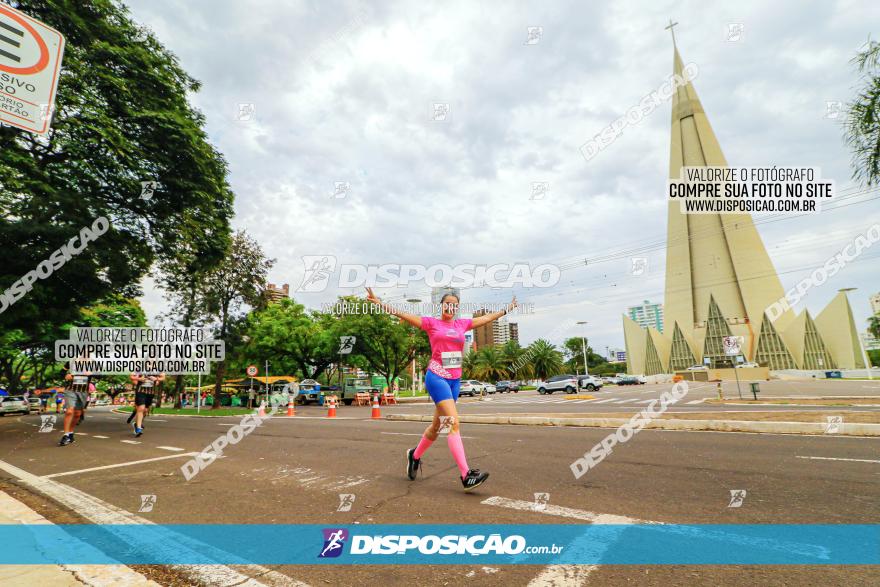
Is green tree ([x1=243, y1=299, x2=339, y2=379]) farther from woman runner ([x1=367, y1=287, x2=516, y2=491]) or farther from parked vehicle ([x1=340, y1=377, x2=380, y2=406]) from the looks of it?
woman runner ([x1=367, y1=287, x2=516, y2=491])

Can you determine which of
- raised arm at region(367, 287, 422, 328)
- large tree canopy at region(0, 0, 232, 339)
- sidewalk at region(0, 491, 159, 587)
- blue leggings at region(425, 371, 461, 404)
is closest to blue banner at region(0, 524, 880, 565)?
sidewalk at region(0, 491, 159, 587)

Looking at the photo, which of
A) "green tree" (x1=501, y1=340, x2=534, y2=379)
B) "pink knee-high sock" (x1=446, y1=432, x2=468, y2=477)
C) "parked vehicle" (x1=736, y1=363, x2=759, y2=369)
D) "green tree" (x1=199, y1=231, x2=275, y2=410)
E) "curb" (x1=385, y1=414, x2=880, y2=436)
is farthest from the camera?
"green tree" (x1=501, y1=340, x2=534, y2=379)

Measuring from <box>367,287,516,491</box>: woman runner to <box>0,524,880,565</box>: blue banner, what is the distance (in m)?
1.12

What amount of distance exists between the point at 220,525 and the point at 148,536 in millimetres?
531

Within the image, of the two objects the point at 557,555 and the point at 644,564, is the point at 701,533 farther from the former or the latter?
the point at 557,555

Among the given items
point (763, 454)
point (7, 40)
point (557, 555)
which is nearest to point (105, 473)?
point (7, 40)

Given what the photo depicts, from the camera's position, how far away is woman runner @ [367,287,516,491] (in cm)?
449

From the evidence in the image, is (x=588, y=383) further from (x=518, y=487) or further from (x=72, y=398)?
(x=72, y=398)

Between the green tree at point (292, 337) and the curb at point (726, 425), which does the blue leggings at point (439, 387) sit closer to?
the curb at point (726, 425)

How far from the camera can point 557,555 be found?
9.31 feet

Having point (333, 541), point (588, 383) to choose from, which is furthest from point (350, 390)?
point (333, 541)

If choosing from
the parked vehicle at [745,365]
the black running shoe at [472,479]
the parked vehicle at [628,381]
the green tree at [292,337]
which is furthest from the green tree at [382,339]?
the parked vehicle at [745,365]

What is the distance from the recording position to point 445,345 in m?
4.77

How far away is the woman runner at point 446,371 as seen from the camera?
4.49 meters
